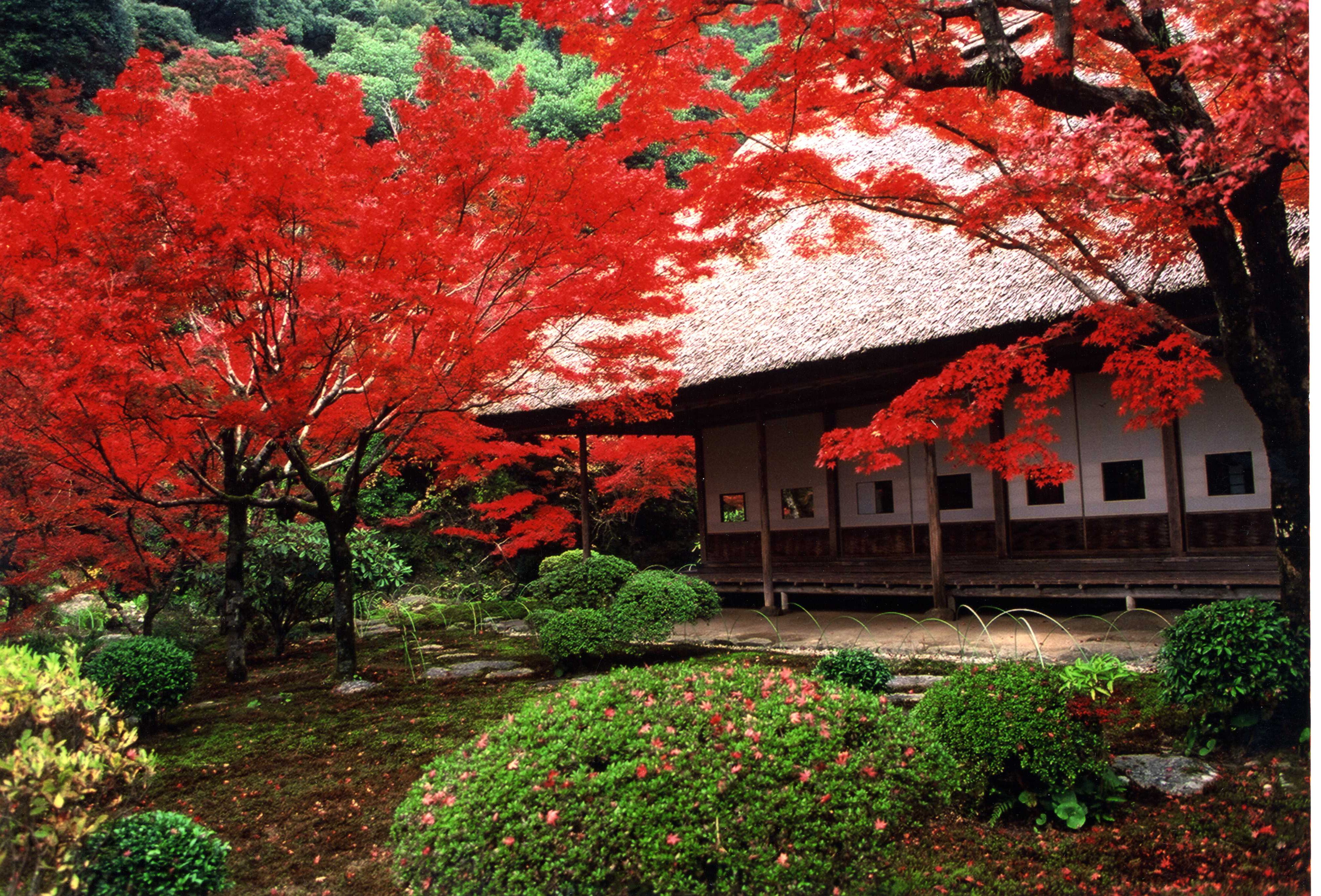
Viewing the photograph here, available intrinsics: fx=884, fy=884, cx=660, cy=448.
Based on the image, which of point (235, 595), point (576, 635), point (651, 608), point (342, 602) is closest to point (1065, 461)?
point (651, 608)

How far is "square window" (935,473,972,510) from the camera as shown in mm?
10203

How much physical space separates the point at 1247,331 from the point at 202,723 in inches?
286

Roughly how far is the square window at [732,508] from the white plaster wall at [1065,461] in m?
4.41

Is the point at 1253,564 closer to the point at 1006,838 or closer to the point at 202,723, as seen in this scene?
the point at 1006,838

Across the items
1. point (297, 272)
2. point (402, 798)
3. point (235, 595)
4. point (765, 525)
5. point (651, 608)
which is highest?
point (297, 272)

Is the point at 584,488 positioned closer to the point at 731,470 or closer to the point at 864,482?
the point at 731,470

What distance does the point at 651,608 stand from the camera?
7.93 m

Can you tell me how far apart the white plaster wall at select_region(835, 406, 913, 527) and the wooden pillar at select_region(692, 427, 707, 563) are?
100 inches

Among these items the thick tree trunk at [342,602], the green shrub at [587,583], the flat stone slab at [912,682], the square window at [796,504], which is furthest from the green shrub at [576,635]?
the square window at [796,504]

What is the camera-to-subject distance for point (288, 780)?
5.17 meters

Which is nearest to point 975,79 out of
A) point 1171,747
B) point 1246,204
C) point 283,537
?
point 1246,204

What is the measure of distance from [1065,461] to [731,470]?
4.88m

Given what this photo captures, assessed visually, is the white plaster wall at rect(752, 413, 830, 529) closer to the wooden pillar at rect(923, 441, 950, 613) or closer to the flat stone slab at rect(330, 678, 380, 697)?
the wooden pillar at rect(923, 441, 950, 613)

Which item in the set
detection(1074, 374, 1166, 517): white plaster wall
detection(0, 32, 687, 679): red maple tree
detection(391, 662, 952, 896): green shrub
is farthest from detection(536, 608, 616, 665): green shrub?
detection(1074, 374, 1166, 517): white plaster wall
